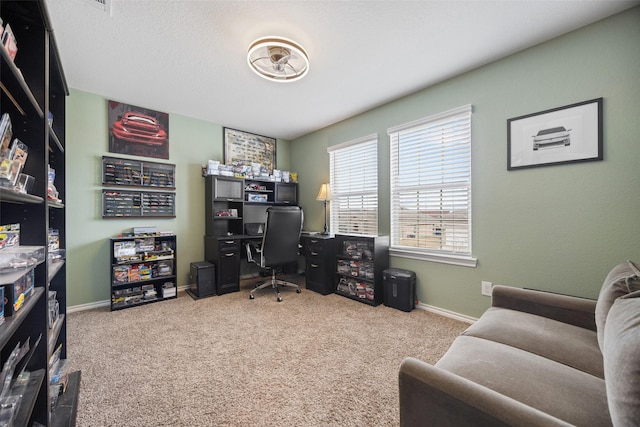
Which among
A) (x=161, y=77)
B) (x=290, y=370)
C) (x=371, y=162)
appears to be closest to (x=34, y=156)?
(x=290, y=370)

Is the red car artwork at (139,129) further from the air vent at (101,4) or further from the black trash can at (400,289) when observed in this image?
the black trash can at (400,289)

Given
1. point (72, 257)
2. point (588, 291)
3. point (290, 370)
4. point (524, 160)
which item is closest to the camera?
point (290, 370)

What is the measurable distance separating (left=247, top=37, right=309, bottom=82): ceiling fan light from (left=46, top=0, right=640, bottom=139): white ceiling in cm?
10

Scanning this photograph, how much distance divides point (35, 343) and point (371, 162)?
11.2 feet

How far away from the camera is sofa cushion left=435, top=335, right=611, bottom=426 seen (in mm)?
850

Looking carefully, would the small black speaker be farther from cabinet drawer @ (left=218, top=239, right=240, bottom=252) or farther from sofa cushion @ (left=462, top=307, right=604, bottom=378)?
sofa cushion @ (left=462, top=307, right=604, bottom=378)

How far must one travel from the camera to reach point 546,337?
133cm

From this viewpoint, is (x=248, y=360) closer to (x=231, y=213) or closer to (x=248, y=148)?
(x=231, y=213)

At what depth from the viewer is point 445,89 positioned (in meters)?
2.77

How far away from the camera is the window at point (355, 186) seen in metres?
3.56

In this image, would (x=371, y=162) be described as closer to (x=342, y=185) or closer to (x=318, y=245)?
(x=342, y=185)

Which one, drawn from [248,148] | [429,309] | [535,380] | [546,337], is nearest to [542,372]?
[535,380]

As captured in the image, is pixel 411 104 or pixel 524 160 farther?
pixel 411 104

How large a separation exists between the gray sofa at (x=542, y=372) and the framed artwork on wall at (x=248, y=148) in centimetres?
401
